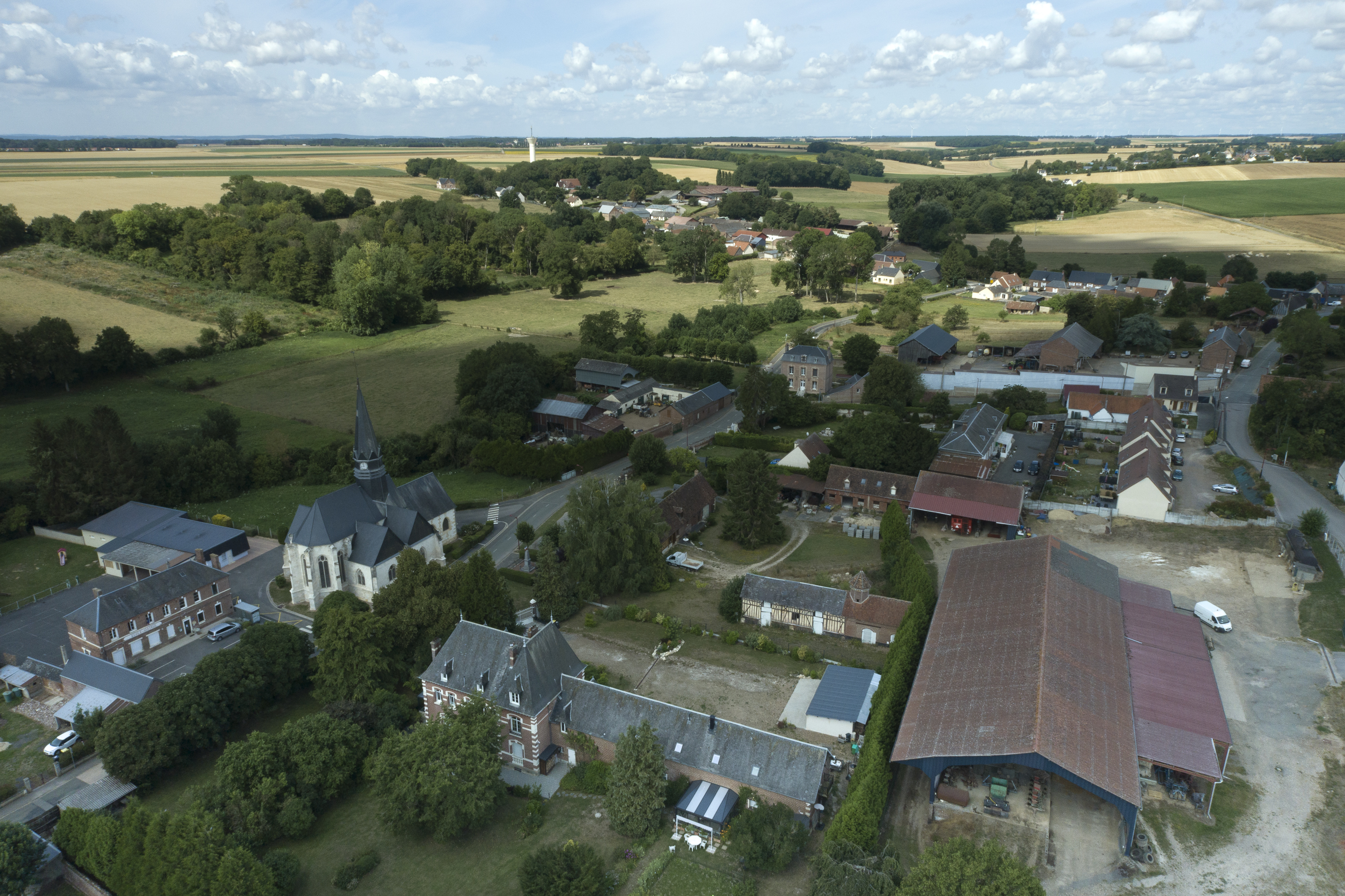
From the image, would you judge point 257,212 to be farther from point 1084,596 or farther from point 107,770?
point 1084,596

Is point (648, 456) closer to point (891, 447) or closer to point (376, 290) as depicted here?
point (891, 447)

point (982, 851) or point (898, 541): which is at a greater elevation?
point (982, 851)

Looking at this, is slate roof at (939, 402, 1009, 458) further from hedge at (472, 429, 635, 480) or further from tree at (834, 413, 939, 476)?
hedge at (472, 429, 635, 480)

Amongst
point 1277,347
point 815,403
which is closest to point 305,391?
point 815,403

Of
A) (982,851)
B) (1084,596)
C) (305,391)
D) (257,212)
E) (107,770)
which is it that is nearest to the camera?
(982,851)

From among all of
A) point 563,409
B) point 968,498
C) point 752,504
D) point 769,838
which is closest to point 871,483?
point 968,498
